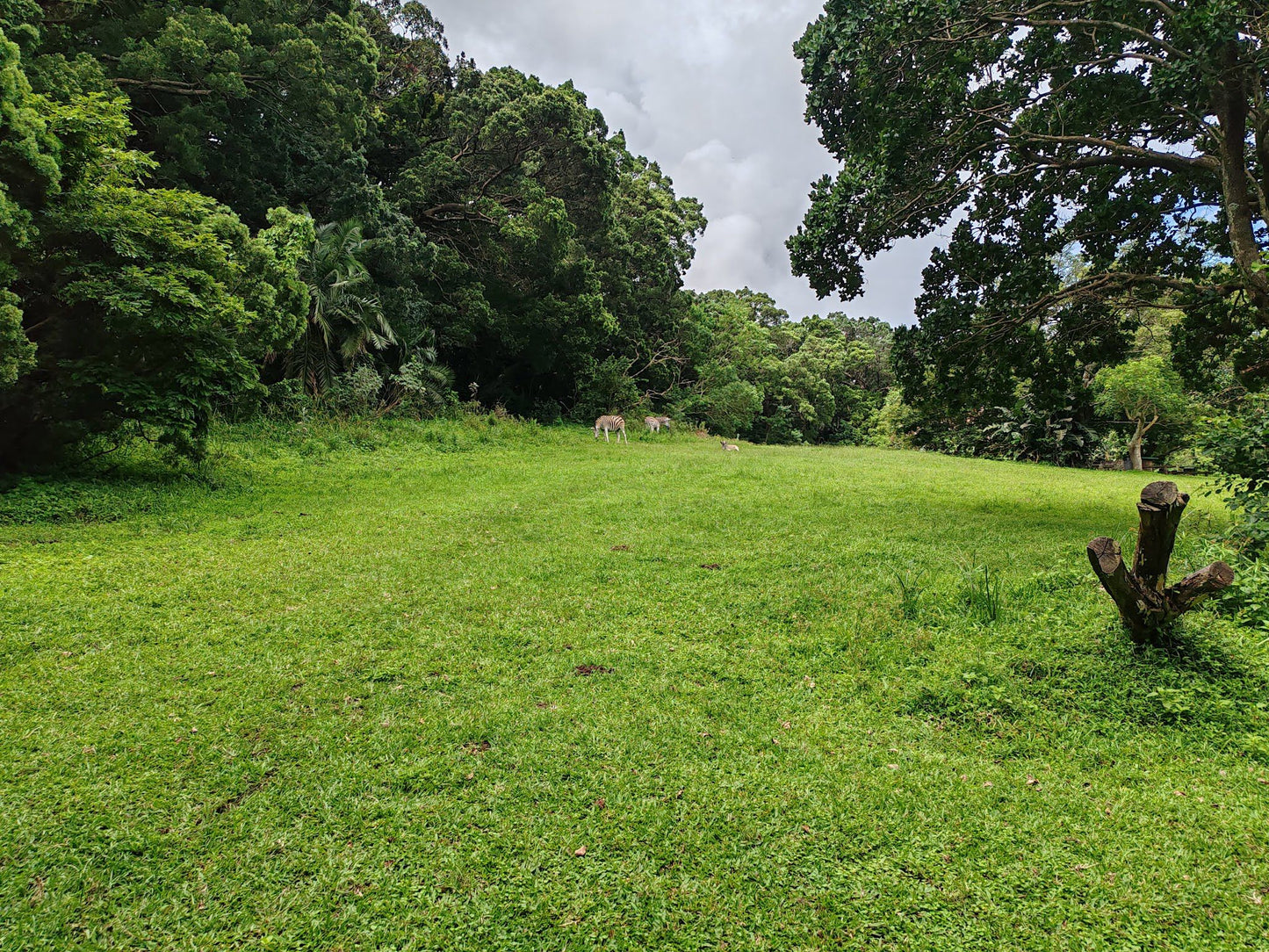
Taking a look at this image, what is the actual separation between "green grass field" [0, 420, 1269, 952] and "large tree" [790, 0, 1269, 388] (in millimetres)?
4019

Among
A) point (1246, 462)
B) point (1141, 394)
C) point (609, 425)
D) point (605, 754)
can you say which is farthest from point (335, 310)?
point (1141, 394)

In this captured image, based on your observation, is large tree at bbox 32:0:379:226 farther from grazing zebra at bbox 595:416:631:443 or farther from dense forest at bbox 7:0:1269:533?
grazing zebra at bbox 595:416:631:443

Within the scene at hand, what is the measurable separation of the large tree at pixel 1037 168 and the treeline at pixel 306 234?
912 cm

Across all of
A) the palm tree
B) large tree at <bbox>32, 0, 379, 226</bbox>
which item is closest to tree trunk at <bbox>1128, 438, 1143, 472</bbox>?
the palm tree

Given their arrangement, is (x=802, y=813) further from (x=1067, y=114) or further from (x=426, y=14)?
(x=426, y=14)

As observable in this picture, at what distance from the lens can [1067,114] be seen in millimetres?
8227

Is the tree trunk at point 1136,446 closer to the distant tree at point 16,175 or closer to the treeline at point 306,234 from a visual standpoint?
the treeline at point 306,234

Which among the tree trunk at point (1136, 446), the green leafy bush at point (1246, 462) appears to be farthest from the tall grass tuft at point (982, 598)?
the tree trunk at point (1136, 446)

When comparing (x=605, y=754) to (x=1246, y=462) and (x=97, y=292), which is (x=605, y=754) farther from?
(x=97, y=292)

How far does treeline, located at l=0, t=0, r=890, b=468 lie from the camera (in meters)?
7.21

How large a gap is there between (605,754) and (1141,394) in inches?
1068

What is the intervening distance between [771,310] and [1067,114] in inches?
1602

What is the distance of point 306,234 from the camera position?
11.8 m

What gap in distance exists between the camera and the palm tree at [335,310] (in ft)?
48.1
